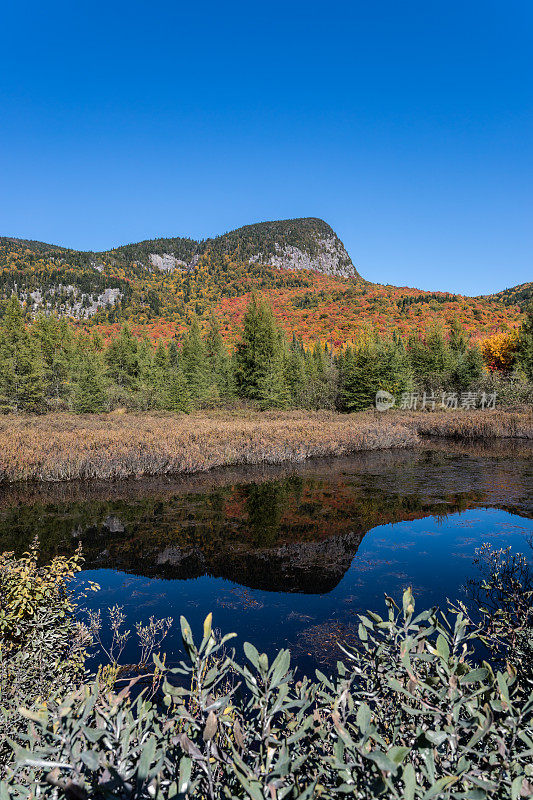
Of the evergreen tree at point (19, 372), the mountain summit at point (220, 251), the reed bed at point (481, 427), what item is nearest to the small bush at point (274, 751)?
the reed bed at point (481, 427)

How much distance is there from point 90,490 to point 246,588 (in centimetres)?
771

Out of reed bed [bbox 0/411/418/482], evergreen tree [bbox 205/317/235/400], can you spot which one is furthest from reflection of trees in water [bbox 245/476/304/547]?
evergreen tree [bbox 205/317/235/400]

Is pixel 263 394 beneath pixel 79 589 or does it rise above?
above

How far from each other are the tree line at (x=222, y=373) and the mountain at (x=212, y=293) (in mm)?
18226

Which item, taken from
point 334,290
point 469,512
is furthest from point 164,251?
point 469,512

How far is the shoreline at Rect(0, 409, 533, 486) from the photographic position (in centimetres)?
1432

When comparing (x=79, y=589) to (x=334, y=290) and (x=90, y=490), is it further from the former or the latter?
(x=334, y=290)

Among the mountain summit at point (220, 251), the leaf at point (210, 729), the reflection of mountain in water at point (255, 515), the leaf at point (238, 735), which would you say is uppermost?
the mountain summit at point (220, 251)

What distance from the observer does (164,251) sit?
529ft

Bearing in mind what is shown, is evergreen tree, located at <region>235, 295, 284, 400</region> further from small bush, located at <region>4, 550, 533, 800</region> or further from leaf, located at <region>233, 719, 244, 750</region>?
leaf, located at <region>233, 719, 244, 750</region>

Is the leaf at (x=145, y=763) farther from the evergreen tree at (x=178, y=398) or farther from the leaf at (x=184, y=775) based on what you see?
the evergreen tree at (x=178, y=398)

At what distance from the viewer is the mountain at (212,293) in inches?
3219

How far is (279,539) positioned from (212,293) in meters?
118

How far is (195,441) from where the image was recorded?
Answer: 698 inches
